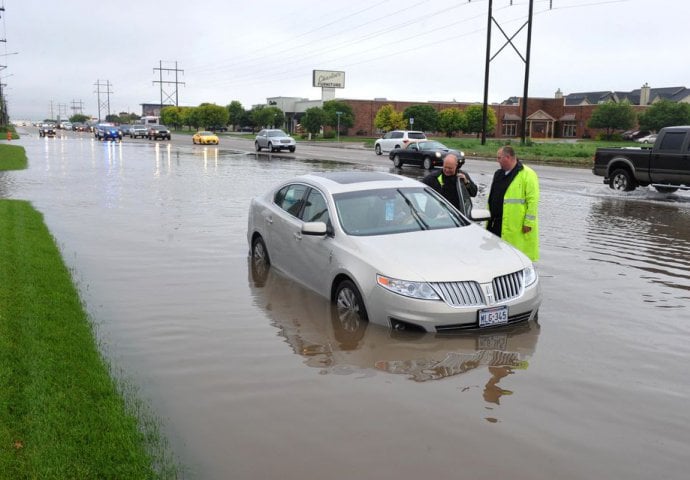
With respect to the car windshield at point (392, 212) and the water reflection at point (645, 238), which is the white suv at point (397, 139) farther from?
the car windshield at point (392, 212)

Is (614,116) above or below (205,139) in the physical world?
above

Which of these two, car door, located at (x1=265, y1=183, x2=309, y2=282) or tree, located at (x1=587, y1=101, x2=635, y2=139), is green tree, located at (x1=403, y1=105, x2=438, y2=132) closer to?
tree, located at (x1=587, y1=101, x2=635, y2=139)

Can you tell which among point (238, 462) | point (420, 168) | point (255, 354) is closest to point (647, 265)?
point (255, 354)

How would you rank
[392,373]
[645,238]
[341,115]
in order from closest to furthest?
[392,373]
[645,238]
[341,115]

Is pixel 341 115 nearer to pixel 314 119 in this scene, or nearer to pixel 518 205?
pixel 314 119

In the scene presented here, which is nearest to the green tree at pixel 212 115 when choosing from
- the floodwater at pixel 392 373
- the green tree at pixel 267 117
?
the green tree at pixel 267 117

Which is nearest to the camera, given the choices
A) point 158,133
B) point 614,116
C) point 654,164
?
point 654,164

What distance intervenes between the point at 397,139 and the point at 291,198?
36333mm

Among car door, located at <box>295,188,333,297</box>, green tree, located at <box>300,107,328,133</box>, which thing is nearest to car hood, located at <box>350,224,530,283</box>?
car door, located at <box>295,188,333,297</box>

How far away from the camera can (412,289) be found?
6.51 meters

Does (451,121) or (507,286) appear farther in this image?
(451,121)

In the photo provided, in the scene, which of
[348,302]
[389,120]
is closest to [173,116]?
[389,120]

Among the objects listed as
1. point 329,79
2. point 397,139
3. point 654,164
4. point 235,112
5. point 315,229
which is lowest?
point 315,229

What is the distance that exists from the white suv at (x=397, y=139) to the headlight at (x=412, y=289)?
3720 cm
